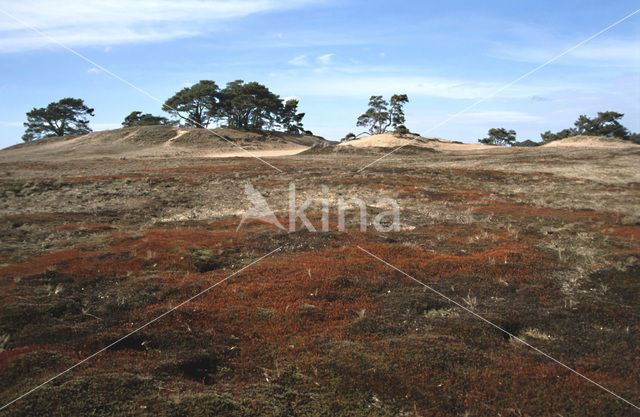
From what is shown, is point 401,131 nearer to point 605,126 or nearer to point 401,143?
point 401,143

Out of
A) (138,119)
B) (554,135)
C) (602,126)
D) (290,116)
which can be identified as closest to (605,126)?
(602,126)

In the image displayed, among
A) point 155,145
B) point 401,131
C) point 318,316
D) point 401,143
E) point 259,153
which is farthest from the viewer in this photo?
point 401,131

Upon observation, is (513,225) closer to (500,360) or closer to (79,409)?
(500,360)

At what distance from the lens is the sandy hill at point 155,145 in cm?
6962

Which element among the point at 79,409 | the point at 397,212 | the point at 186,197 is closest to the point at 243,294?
the point at 79,409

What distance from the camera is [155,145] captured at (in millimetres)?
77500

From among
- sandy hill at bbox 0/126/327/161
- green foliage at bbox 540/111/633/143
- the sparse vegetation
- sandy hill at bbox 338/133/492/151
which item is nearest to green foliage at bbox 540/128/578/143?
green foliage at bbox 540/111/633/143

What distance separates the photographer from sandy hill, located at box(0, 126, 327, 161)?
228 feet

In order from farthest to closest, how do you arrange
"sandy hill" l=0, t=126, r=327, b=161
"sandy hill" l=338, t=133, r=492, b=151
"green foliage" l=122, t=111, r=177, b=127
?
1. "green foliage" l=122, t=111, r=177, b=127
2. "sandy hill" l=338, t=133, r=492, b=151
3. "sandy hill" l=0, t=126, r=327, b=161

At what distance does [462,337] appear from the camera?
8.30m

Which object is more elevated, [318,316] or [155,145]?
[155,145]

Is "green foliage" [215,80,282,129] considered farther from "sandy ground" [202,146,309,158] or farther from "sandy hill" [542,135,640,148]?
"sandy hill" [542,135,640,148]

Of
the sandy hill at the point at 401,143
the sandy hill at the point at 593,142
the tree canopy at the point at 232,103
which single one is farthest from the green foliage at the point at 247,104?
the sandy hill at the point at 593,142

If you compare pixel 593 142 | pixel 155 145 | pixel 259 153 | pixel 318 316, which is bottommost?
pixel 318 316
